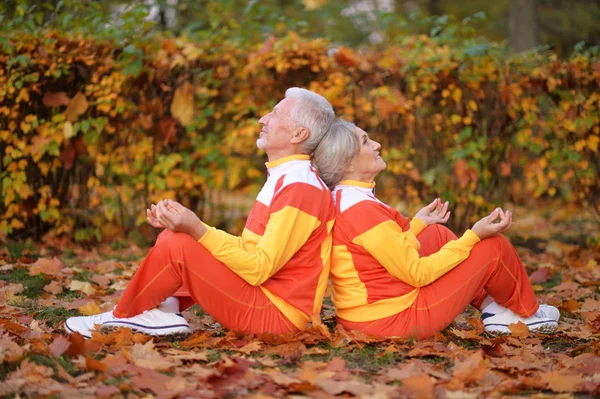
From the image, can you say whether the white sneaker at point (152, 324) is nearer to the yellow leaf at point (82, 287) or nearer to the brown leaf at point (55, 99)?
the yellow leaf at point (82, 287)

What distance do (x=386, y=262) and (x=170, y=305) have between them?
1.01 metres

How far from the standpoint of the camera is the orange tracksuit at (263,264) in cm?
302

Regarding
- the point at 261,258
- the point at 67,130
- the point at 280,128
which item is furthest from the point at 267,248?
the point at 67,130

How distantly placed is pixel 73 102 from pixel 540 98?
3.79 metres

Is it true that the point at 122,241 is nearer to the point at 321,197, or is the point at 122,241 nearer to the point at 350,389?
the point at 321,197

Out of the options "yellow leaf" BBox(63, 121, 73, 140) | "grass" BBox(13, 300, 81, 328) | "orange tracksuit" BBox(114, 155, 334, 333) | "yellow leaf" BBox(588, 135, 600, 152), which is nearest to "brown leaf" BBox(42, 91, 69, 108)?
"yellow leaf" BBox(63, 121, 73, 140)

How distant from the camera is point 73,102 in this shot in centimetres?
564

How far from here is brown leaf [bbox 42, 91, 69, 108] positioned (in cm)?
558

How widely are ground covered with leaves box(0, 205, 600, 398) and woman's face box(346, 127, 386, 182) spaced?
2.33 ft

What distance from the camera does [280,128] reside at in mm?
3270

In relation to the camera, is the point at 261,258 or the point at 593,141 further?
the point at 593,141

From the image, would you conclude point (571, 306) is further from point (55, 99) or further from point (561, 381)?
point (55, 99)

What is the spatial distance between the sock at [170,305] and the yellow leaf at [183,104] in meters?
2.80

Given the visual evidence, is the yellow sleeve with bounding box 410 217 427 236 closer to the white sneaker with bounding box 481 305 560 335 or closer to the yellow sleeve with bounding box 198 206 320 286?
the white sneaker with bounding box 481 305 560 335
